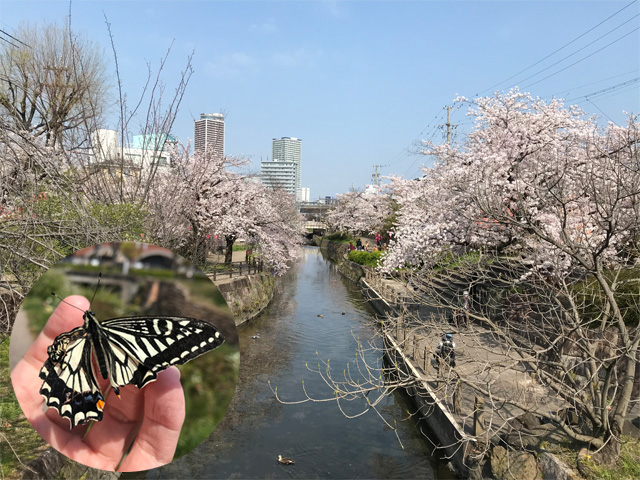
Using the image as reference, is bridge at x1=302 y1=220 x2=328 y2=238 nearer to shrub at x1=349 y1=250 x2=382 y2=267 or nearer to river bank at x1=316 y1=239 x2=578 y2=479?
shrub at x1=349 y1=250 x2=382 y2=267

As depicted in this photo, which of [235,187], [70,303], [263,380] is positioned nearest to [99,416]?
[70,303]

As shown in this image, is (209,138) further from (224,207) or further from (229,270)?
(229,270)

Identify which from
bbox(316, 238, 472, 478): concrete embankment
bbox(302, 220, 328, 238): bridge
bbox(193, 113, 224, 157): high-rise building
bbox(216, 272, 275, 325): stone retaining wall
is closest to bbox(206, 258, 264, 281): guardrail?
bbox(216, 272, 275, 325): stone retaining wall

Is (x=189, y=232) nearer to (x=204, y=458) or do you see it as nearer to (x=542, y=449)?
(x=204, y=458)

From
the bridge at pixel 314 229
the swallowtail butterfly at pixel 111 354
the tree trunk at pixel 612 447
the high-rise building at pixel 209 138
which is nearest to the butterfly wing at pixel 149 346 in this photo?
the swallowtail butterfly at pixel 111 354

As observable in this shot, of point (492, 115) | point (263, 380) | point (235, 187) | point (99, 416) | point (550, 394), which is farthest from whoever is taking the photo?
point (235, 187)

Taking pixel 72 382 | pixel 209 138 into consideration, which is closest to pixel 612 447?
pixel 72 382
